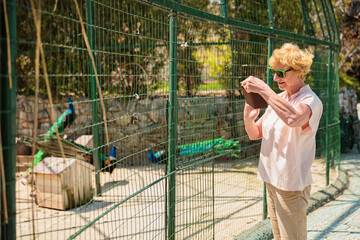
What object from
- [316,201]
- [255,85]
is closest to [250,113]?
[255,85]

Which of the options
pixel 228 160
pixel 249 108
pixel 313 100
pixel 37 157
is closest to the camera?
pixel 313 100

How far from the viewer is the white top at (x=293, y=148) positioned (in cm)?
237

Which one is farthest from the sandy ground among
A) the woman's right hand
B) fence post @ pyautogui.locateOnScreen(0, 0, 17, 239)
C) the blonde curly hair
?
fence post @ pyautogui.locateOnScreen(0, 0, 17, 239)

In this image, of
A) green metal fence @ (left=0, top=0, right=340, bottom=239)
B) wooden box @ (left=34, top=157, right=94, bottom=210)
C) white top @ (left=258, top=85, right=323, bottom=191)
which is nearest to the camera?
green metal fence @ (left=0, top=0, right=340, bottom=239)

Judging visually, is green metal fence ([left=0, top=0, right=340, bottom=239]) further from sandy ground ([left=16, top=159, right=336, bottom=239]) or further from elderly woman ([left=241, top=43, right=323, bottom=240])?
elderly woman ([left=241, top=43, right=323, bottom=240])

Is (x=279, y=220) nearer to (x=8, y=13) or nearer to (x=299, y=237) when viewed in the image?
(x=299, y=237)

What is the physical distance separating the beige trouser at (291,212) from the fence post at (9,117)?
5.43 feet

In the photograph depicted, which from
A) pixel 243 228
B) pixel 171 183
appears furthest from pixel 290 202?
pixel 243 228

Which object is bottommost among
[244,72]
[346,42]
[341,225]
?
[341,225]

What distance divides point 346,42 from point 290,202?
1118cm

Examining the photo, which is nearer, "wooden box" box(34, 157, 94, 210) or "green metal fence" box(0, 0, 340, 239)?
"green metal fence" box(0, 0, 340, 239)

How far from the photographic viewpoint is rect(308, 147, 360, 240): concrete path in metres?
3.86

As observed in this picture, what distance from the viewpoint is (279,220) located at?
2494 mm

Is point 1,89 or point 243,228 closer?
point 1,89
